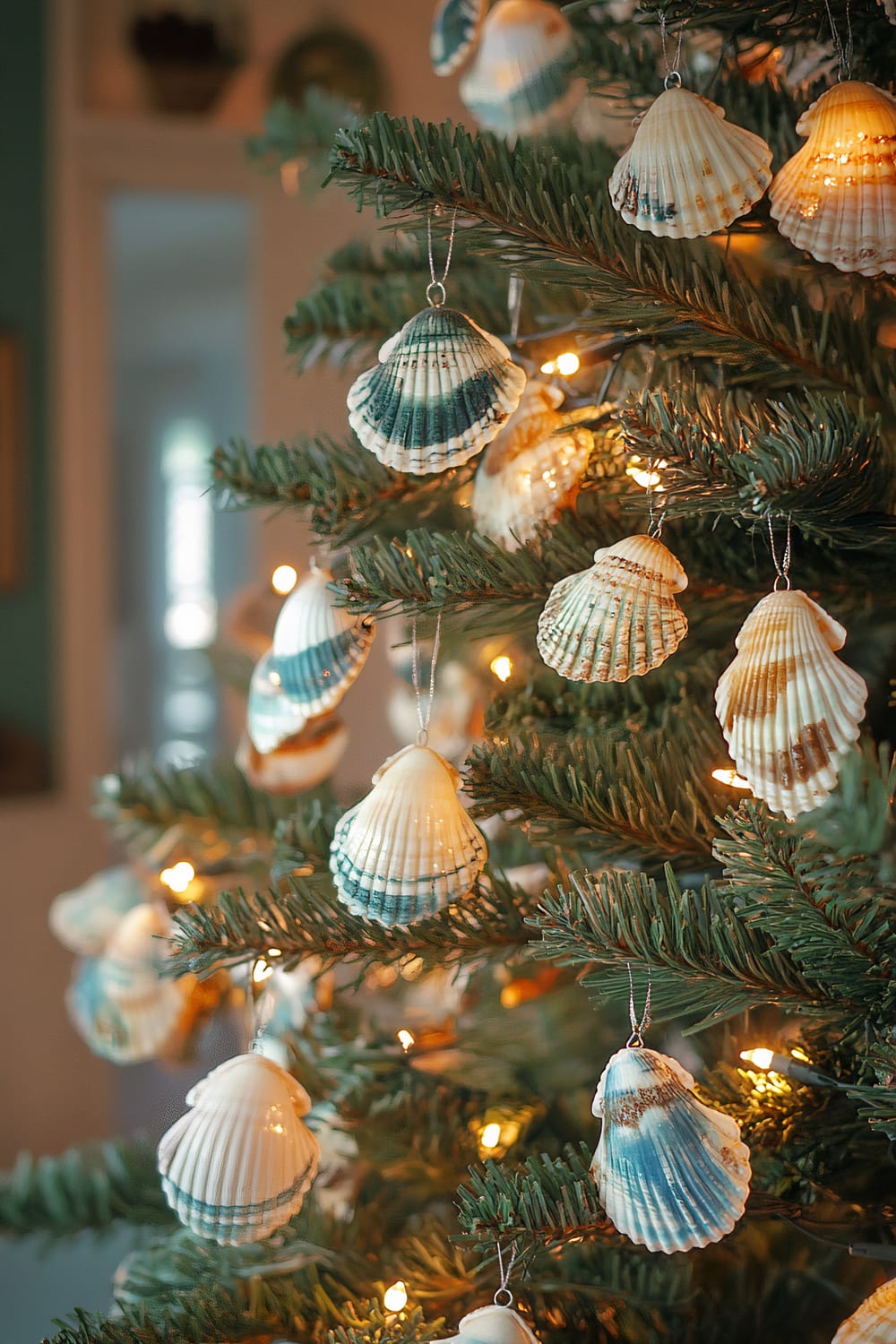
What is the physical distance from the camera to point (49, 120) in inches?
74.2

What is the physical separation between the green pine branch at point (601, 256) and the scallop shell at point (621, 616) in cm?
9

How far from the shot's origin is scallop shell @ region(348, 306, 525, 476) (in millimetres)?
434

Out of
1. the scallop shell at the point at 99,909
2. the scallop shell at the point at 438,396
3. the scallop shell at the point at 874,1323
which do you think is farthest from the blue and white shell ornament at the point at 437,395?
the scallop shell at the point at 99,909

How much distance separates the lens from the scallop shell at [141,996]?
0.71 meters

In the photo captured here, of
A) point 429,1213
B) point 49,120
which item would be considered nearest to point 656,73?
Result: point 429,1213

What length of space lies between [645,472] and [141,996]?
1.53 ft

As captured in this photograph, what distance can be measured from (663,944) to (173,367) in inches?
131

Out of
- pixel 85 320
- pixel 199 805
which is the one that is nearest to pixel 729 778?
pixel 199 805

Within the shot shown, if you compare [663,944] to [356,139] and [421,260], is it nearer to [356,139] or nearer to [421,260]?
[356,139]

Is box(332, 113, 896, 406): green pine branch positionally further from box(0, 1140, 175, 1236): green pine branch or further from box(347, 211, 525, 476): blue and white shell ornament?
box(0, 1140, 175, 1236): green pine branch

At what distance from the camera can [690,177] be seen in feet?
1.35

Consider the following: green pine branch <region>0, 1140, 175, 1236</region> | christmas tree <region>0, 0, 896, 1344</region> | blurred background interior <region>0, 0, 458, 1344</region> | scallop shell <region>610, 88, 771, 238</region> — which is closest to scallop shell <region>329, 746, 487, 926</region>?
christmas tree <region>0, 0, 896, 1344</region>

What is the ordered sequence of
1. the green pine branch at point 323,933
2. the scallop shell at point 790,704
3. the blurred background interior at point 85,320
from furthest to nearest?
the blurred background interior at point 85,320, the green pine branch at point 323,933, the scallop shell at point 790,704

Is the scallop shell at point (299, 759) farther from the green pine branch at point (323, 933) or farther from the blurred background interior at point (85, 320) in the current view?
the blurred background interior at point (85, 320)
